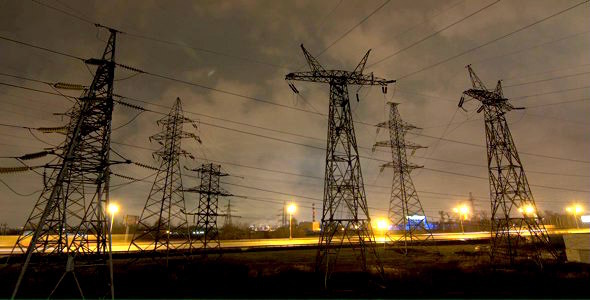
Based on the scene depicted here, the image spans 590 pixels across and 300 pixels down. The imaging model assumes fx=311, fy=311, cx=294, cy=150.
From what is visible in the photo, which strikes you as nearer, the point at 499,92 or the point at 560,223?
the point at 499,92

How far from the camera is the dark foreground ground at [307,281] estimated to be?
21.2 m

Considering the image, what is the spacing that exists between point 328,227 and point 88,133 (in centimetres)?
1671

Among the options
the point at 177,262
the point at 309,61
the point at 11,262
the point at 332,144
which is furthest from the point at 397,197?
the point at 11,262

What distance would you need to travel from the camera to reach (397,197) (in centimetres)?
4003

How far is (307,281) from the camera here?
24.2 metres

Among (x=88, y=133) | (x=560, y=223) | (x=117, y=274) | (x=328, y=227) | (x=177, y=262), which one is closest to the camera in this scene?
(x=88, y=133)

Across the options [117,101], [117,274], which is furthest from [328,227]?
[117,274]

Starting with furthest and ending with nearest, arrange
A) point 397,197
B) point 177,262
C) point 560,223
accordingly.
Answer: point 560,223
point 397,197
point 177,262

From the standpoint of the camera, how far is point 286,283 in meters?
24.4

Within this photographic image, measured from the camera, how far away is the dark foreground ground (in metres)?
21.2

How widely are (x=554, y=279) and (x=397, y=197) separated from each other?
60.3ft

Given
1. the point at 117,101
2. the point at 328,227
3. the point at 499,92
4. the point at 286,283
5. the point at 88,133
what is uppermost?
the point at 499,92

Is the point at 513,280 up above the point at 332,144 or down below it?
below

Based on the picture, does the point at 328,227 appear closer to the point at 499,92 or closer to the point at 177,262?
the point at 177,262
